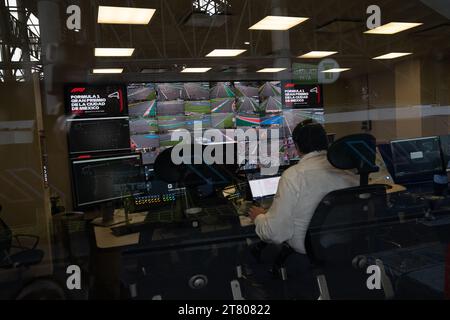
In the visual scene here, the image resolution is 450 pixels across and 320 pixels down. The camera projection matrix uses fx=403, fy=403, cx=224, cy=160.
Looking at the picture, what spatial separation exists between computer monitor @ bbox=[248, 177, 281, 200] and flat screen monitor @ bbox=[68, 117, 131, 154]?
7.39 feet

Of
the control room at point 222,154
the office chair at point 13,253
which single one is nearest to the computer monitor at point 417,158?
the control room at point 222,154

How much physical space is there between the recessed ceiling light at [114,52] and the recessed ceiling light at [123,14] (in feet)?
5.92

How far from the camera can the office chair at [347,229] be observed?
196 centimetres

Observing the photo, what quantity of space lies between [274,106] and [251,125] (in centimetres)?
59

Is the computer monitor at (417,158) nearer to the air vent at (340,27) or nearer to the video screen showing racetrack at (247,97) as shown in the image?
the air vent at (340,27)

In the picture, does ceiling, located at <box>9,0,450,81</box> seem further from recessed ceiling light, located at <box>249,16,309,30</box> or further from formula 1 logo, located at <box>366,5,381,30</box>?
recessed ceiling light, located at <box>249,16,309,30</box>

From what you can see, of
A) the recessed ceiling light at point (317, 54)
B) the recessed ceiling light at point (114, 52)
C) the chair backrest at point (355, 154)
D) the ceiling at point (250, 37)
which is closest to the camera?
the chair backrest at point (355, 154)

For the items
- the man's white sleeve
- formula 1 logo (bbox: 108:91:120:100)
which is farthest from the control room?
formula 1 logo (bbox: 108:91:120:100)

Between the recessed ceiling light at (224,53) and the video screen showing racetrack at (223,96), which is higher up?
the recessed ceiling light at (224,53)

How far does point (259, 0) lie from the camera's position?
5242 mm

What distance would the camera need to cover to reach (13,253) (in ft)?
9.41

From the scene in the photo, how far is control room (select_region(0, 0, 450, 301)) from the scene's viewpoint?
7.38 feet

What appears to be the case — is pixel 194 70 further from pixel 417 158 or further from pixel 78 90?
pixel 417 158

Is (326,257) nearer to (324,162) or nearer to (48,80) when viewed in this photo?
(324,162)
